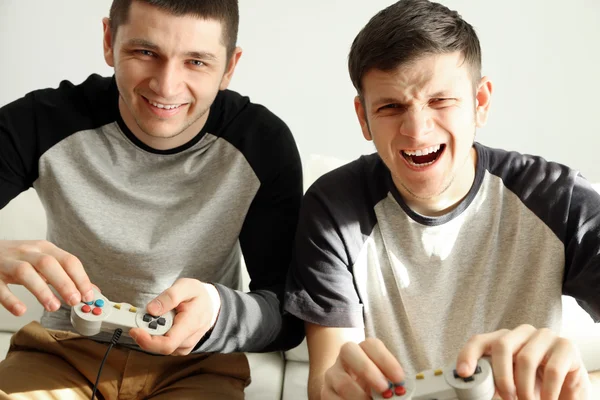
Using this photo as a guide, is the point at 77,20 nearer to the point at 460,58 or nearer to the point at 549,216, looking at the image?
the point at 460,58

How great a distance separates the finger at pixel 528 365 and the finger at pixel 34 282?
0.63m

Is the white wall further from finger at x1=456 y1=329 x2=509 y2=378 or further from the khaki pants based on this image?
finger at x1=456 y1=329 x2=509 y2=378

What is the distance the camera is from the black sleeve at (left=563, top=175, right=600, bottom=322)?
47.4 inches

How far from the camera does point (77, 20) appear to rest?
2.25 metres

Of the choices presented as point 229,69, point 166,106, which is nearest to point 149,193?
point 166,106

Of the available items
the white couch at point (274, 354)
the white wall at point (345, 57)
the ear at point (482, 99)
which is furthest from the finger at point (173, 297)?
the white wall at point (345, 57)

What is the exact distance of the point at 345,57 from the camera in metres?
2.19

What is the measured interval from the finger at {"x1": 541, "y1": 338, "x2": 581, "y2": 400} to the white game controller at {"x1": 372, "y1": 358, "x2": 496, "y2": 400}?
67 millimetres

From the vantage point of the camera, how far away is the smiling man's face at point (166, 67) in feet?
4.29

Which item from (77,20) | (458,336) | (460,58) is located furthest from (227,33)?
(77,20)

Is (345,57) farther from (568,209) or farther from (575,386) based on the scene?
(575,386)

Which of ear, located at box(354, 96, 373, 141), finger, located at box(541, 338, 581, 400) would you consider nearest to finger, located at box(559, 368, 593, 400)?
finger, located at box(541, 338, 581, 400)

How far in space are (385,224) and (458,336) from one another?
23 centimetres

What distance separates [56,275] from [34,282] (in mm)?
32
